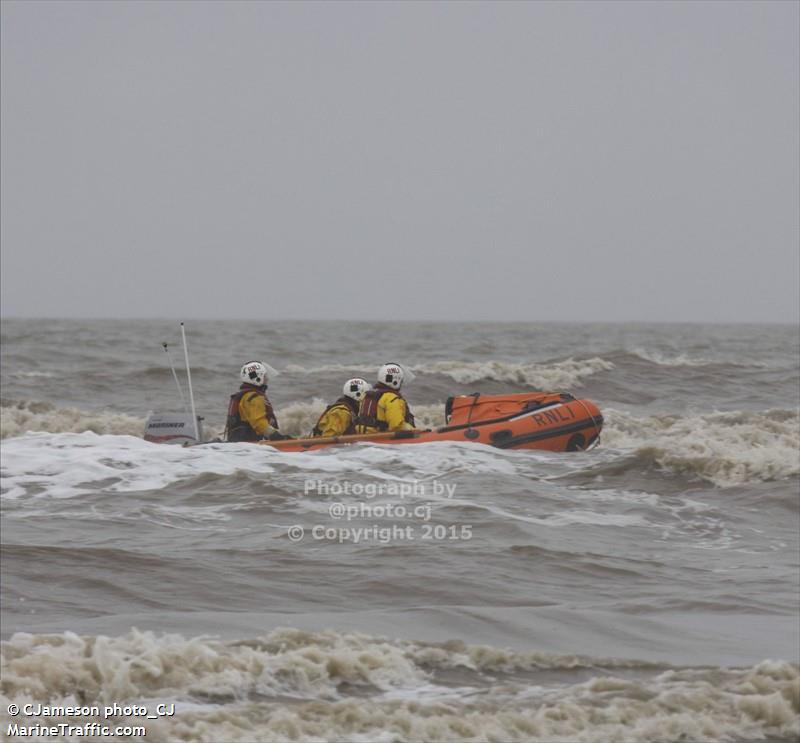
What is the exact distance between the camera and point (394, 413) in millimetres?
13094

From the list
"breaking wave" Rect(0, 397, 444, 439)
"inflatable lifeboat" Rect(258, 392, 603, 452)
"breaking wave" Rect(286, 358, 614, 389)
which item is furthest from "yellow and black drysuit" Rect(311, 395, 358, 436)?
"breaking wave" Rect(286, 358, 614, 389)

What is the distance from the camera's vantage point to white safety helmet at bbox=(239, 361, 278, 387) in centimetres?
1281

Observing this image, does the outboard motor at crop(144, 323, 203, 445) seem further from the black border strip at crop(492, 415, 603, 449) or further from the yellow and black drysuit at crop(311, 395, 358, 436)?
the black border strip at crop(492, 415, 603, 449)

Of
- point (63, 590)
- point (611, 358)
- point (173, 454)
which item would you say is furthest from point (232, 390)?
point (63, 590)

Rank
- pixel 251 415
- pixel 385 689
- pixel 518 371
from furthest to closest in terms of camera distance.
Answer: pixel 518 371, pixel 251 415, pixel 385 689

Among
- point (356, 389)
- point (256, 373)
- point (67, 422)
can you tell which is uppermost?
point (256, 373)

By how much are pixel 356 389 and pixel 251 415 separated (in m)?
1.15

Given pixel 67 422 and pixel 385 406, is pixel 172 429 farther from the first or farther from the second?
pixel 67 422

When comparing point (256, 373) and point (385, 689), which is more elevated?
point (256, 373)

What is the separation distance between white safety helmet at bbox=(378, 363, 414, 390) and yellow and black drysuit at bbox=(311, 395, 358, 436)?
54 cm

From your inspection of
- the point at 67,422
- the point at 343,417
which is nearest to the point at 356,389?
the point at 343,417

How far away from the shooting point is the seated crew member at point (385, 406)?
1298cm

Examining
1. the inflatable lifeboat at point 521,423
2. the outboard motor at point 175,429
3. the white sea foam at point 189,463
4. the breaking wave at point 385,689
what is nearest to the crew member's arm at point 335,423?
the white sea foam at point 189,463

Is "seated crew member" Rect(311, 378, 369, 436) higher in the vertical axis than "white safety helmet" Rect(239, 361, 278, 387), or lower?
lower
